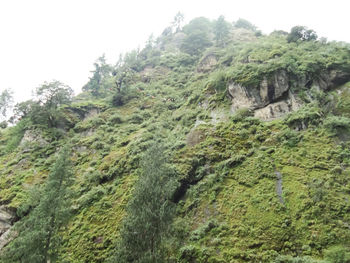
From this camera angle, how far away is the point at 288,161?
16953 millimetres

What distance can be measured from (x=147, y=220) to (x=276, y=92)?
20.2m

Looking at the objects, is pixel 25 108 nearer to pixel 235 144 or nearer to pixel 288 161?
pixel 235 144

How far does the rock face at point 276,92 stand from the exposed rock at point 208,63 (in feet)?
65.4

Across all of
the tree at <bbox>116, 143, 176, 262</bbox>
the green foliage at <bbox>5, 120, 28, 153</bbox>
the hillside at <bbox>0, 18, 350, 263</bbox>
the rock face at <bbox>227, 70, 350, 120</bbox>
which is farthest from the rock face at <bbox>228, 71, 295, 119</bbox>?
the green foliage at <bbox>5, 120, 28, 153</bbox>

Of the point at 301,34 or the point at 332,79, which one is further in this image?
the point at 301,34

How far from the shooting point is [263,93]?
960 inches

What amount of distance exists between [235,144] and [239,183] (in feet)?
15.3

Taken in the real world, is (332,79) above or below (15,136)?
below

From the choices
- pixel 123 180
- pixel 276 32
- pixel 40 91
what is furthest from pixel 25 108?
pixel 276 32

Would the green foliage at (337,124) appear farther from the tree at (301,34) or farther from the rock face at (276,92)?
the tree at (301,34)

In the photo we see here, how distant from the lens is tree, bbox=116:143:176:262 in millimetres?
11516

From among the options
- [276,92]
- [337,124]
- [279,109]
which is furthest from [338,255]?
[276,92]

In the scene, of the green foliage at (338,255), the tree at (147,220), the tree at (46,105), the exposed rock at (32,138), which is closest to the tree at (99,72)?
the tree at (46,105)

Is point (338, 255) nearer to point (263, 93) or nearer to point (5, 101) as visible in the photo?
point (263, 93)
